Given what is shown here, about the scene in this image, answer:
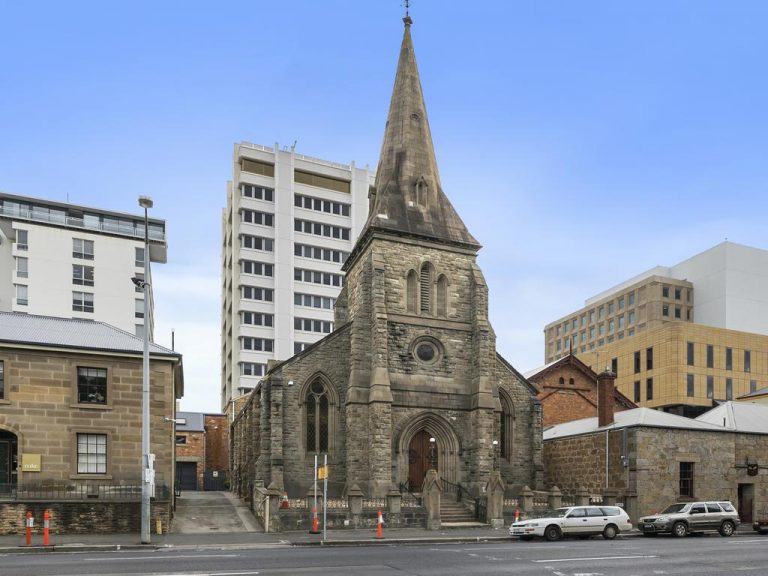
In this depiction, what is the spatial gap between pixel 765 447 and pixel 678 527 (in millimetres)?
10695

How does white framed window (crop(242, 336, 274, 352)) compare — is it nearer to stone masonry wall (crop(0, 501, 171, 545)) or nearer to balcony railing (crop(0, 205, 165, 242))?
balcony railing (crop(0, 205, 165, 242))

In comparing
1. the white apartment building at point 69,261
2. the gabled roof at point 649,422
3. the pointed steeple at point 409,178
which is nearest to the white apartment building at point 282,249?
the white apartment building at point 69,261

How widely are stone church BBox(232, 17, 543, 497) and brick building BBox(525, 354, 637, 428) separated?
8777 millimetres

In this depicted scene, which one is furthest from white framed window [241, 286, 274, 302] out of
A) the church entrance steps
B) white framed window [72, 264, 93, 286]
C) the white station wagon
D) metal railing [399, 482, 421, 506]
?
the white station wagon

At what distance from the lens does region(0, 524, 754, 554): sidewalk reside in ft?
69.4

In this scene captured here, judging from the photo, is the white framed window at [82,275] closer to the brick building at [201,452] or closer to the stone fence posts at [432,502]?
the brick building at [201,452]

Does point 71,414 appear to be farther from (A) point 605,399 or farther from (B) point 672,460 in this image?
(B) point 672,460

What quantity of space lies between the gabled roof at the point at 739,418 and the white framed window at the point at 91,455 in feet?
91.7

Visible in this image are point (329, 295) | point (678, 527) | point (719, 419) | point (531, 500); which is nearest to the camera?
point (678, 527)

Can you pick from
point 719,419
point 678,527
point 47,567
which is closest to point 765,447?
point 719,419

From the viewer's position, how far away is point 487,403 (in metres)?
35.1

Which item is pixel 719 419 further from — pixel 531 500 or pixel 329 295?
pixel 329 295

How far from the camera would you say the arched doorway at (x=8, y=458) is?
87.9 ft

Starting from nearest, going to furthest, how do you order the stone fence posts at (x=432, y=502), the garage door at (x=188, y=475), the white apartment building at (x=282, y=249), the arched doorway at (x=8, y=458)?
the arched doorway at (x=8, y=458), the stone fence posts at (x=432, y=502), the garage door at (x=188, y=475), the white apartment building at (x=282, y=249)
